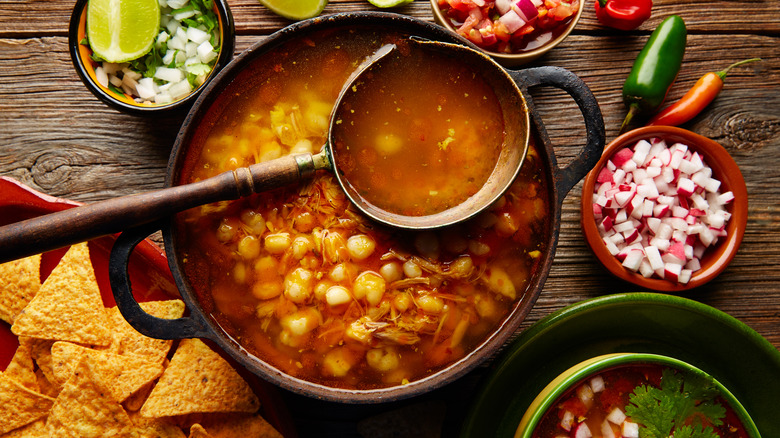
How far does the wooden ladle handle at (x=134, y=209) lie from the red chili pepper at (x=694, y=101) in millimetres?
1754

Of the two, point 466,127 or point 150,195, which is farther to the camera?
point 466,127

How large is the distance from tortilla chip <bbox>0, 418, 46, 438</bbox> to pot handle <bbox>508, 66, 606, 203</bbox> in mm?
2283

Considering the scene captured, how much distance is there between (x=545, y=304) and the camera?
8.98 feet

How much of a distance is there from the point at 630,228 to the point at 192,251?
73.9 inches

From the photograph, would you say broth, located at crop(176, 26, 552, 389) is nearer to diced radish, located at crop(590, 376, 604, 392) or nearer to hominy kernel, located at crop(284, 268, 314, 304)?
hominy kernel, located at crop(284, 268, 314, 304)

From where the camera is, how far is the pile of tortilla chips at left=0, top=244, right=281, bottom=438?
232cm

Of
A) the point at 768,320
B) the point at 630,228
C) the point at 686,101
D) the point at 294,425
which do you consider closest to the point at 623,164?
the point at 630,228

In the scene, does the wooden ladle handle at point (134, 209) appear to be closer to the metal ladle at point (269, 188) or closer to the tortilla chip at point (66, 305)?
the metal ladle at point (269, 188)

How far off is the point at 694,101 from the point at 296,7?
189cm

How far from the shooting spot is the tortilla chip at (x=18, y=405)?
2.34 metres

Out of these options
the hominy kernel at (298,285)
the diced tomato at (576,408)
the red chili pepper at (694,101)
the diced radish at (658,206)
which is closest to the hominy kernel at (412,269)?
the hominy kernel at (298,285)

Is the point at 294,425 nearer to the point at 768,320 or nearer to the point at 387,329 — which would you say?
the point at 387,329

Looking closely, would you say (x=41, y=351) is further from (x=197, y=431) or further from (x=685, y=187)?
(x=685, y=187)

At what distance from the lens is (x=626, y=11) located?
2689 mm
